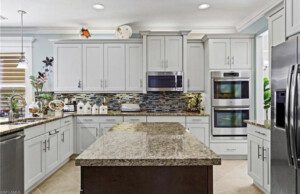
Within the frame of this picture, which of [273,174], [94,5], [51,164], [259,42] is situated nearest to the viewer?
[273,174]

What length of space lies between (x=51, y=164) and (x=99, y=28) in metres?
2.92

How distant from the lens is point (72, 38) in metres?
5.68

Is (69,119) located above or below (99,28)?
below

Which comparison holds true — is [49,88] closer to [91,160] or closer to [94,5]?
[94,5]

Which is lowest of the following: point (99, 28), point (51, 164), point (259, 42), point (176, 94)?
point (51, 164)

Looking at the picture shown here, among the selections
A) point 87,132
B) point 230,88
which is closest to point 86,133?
point 87,132

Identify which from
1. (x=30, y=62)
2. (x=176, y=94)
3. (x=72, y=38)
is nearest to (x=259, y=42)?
(x=176, y=94)

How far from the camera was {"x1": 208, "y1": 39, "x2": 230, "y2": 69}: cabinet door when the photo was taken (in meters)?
5.12

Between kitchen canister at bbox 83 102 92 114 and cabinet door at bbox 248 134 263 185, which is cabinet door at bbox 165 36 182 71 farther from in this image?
cabinet door at bbox 248 134 263 185

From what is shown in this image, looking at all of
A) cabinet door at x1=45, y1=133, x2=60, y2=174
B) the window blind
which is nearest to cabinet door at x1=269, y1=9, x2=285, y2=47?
cabinet door at x1=45, y1=133, x2=60, y2=174

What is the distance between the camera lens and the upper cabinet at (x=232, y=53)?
202 inches

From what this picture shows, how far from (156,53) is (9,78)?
9.98 ft

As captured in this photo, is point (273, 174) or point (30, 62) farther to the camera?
point (30, 62)

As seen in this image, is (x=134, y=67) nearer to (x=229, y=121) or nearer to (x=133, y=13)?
(x=133, y=13)
